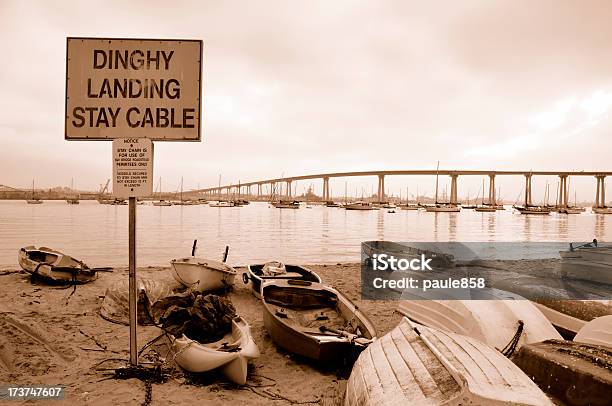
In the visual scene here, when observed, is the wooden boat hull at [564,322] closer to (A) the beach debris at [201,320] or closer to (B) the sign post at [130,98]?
(A) the beach debris at [201,320]

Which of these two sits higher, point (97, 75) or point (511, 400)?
point (97, 75)

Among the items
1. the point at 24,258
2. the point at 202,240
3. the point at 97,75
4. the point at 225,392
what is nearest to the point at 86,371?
the point at 225,392

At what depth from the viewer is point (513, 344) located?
596cm

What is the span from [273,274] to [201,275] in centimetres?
205

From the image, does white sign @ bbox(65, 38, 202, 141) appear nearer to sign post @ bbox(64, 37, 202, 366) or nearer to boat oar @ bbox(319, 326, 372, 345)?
sign post @ bbox(64, 37, 202, 366)

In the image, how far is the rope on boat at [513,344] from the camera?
584 cm

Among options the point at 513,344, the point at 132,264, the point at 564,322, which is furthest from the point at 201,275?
the point at 564,322

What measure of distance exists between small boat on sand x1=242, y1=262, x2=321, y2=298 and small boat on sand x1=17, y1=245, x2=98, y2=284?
4822 millimetres

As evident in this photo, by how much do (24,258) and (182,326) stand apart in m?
8.64

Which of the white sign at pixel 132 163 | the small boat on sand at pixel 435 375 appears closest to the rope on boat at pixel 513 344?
the small boat on sand at pixel 435 375

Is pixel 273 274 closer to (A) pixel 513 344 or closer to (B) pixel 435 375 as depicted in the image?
(A) pixel 513 344

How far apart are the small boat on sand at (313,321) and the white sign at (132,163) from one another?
11.6ft

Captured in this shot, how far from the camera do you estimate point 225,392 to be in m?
5.38

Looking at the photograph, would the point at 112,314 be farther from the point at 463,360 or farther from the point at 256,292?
the point at 463,360
